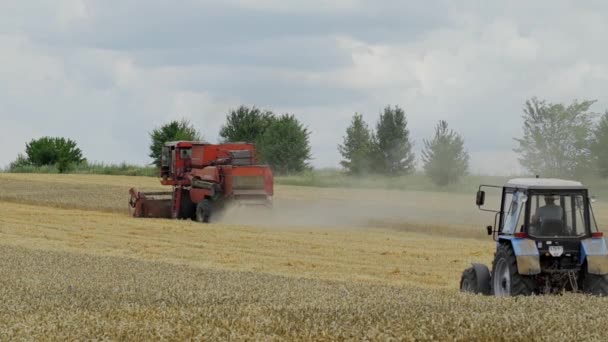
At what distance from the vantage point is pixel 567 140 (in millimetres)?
61281

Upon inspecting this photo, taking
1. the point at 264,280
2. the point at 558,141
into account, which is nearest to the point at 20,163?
the point at 558,141

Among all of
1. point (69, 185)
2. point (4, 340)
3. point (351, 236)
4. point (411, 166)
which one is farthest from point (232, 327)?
point (411, 166)

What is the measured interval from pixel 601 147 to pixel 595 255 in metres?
48.4

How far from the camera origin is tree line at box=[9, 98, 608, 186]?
2389 inches

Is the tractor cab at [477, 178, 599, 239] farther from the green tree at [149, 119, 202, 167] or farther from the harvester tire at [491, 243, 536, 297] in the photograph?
the green tree at [149, 119, 202, 167]

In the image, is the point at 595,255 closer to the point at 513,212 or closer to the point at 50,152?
the point at 513,212

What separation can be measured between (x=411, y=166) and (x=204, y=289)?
60.2m

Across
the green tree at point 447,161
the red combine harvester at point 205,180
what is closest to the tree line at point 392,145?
the green tree at point 447,161

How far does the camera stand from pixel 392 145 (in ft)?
242

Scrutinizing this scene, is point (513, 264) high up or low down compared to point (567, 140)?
down

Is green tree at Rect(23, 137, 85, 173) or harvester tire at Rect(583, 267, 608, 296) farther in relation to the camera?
green tree at Rect(23, 137, 85, 173)

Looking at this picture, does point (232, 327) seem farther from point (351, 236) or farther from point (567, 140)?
point (567, 140)

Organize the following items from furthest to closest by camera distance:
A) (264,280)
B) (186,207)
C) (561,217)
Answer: (186,207)
(264,280)
(561,217)

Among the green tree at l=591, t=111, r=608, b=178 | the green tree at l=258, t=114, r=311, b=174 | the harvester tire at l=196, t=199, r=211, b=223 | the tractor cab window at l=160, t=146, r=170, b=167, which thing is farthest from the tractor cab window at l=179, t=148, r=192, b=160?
the green tree at l=258, t=114, r=311, b=174
